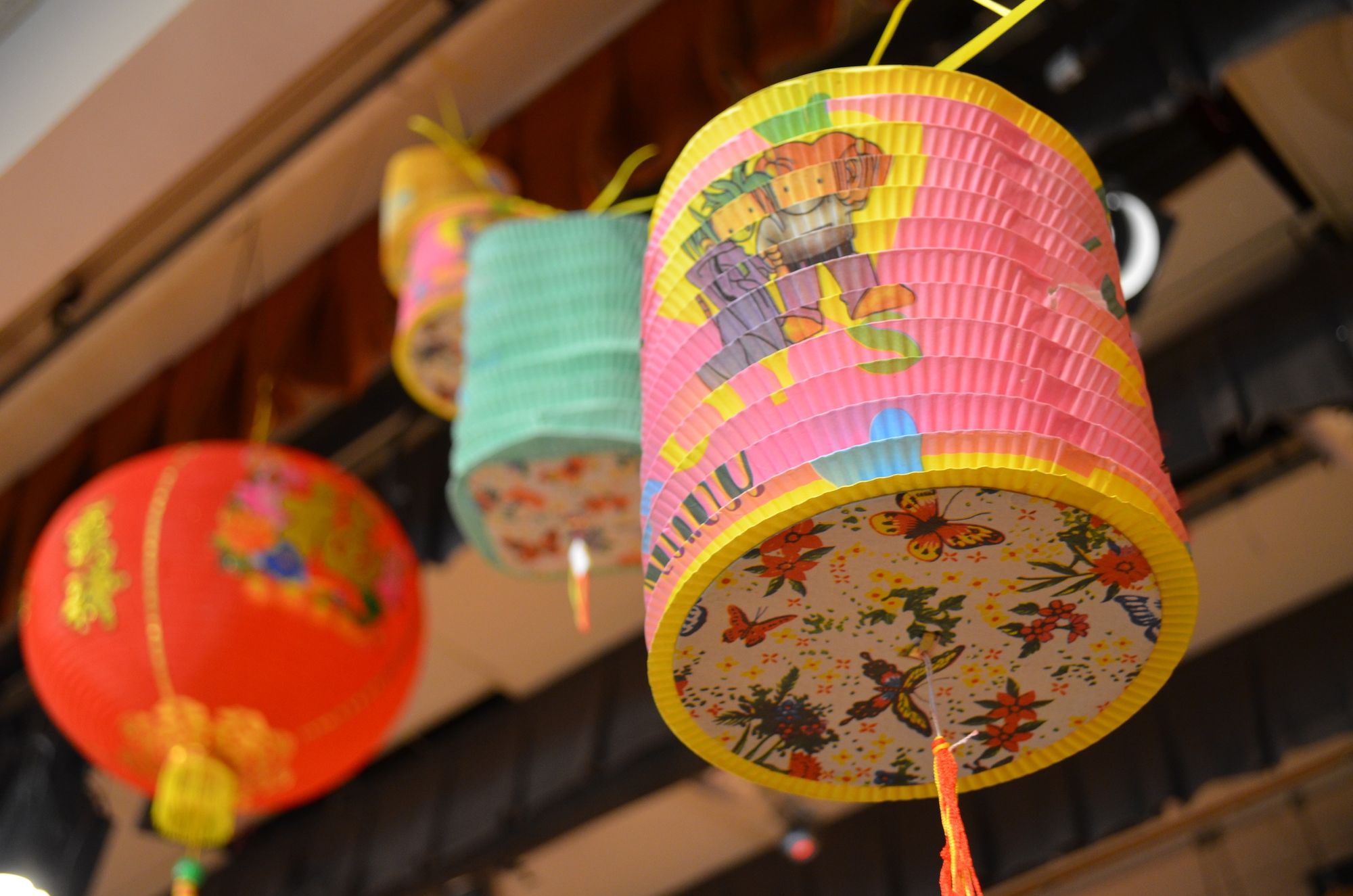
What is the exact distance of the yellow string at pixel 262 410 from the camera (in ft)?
8.92

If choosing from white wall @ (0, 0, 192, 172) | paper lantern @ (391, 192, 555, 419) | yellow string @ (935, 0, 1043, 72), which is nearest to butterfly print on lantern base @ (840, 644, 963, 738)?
yellow string @ (935, 0, 1043, 72)

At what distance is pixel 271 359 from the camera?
114 inches

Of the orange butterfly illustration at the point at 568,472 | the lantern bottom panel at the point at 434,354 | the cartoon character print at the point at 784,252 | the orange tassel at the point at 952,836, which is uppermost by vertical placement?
the lantern bottom panel at the point at 434,354

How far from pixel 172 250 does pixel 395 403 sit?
647 mm

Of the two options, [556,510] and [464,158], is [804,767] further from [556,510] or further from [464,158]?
[464,158]

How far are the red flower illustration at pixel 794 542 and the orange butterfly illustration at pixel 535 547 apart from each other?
0.79m

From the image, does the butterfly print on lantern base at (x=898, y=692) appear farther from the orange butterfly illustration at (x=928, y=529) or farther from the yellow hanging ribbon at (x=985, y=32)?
the yellow hanging ribbon at (x=985, y=32)

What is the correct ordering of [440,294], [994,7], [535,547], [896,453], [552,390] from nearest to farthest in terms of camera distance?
[896,453] → [994,7] → [552,390] → [535,547] → [440,294]

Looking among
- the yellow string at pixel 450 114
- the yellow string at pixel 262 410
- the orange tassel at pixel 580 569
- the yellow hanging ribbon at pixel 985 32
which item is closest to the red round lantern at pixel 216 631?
the orange tassel at pixel 580 569

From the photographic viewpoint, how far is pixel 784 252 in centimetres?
87

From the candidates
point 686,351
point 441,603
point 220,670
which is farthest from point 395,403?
point 686,351

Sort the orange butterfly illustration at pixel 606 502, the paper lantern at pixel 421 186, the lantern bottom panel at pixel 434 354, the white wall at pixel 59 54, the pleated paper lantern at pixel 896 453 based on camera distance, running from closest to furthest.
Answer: the pleated paper lantern at pixel 896 453
the orange butterfly illustration at pixel 606 502
the lantern bottom panel at pixel 434 354
the paper lantern at pixel 421 186
the white wall at pixel 59 54

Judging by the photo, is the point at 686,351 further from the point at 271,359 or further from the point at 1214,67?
the point at 271,359

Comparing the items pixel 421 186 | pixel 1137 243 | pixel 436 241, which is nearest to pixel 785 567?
pixel 436 241
